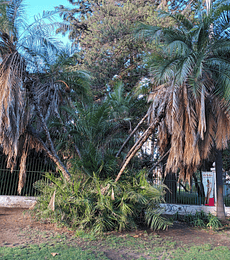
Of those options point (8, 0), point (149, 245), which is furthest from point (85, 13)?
point (149, 245)

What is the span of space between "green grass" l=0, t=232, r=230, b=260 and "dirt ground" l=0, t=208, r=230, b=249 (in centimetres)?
37

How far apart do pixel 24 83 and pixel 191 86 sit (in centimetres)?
502

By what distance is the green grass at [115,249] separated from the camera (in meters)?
4.74

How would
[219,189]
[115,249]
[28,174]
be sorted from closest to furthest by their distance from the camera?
[115,249] → [219,189] → [28,174]

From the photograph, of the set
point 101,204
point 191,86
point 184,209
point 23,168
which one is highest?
point 191,86

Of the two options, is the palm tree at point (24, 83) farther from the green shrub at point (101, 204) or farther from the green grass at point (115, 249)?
the green grass at point (115, 249)

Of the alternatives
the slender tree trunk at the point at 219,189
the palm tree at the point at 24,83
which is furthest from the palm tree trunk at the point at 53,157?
the slender tree trunk at the point at 219,189

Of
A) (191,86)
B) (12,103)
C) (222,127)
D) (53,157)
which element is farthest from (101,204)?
(222,127)

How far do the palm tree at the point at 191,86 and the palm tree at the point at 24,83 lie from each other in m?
3.10

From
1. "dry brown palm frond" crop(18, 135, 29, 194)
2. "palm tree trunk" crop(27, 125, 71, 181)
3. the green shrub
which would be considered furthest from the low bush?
"dry brown palm frond" crop(18, 135, 29, 194)

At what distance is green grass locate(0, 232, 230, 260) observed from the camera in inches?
187

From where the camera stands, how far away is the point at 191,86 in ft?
22.8

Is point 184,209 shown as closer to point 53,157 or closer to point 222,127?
point 222,127

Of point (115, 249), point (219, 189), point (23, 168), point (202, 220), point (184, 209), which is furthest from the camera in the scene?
point (184, 209)
